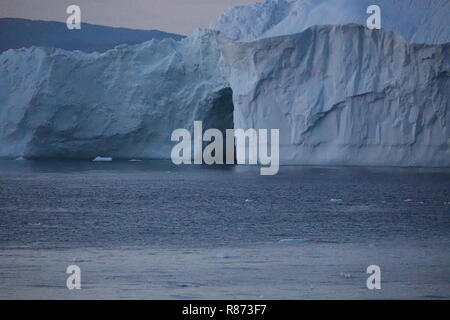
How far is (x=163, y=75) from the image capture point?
32312 millimetres

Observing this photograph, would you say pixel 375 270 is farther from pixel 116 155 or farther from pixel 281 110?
pixel 116 155

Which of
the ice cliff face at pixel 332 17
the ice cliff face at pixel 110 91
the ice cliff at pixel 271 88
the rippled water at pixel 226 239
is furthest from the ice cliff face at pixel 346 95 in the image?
the ice cliff face at pixel 110 91

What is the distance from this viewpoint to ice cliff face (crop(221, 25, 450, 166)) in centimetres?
2505

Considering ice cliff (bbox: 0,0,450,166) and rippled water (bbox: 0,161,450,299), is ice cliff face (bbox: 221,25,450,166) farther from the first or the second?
rippled water (bbox: 0,161,450,299)

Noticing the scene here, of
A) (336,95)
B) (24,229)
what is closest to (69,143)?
(336,95)

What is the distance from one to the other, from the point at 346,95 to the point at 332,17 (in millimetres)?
2901

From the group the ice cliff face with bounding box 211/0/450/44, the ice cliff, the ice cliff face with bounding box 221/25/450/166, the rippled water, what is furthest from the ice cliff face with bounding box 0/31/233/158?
the rippled water

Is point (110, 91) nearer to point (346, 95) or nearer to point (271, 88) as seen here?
point (271, 88)

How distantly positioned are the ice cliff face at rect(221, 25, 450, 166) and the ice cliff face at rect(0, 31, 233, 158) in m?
4.83

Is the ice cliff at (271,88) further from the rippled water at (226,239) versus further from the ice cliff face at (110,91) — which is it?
the rippled water at (226,239)

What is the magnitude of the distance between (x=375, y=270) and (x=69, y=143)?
25.8 meters

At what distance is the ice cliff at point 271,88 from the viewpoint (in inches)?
998
